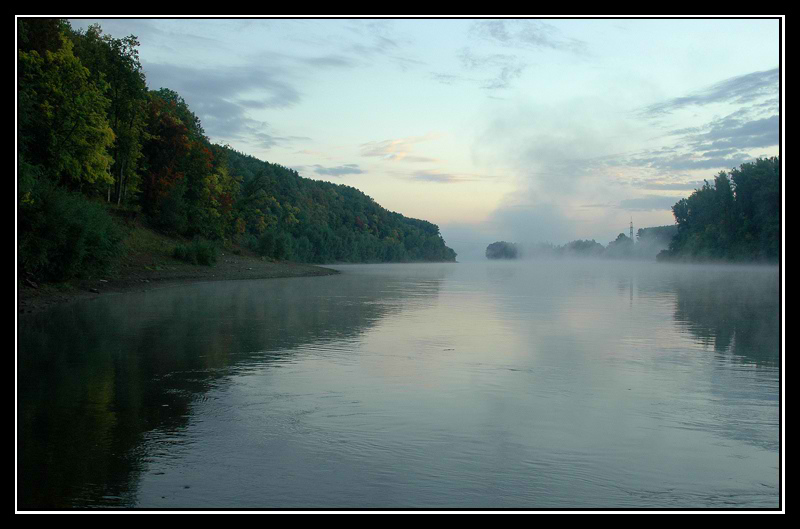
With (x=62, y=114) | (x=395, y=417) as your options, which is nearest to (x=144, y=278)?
(x=62, y=114)

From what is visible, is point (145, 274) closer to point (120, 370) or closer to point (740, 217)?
point (120, 370)

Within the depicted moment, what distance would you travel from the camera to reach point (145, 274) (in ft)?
107

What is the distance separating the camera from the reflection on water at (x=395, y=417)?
532 cm

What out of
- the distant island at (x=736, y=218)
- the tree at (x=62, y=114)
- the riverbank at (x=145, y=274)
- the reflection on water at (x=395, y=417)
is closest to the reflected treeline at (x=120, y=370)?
the reflection on water at (x=395, y=417)

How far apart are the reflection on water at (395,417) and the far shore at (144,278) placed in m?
5.47

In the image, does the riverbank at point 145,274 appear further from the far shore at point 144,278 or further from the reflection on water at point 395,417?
the reflection on water at point 395,417

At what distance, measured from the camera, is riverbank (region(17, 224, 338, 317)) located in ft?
68.3

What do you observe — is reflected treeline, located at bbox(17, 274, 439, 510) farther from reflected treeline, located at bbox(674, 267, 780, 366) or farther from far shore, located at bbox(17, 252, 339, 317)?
reflected treeline, located at bbox(674, 267, 780, 366)

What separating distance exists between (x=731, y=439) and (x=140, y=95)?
4373cm

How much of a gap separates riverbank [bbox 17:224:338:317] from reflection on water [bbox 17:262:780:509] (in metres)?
5.99

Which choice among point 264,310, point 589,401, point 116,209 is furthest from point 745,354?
point 116,209

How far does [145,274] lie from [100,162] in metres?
5.83

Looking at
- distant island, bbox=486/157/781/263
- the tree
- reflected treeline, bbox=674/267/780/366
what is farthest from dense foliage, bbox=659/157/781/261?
the tree
